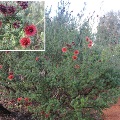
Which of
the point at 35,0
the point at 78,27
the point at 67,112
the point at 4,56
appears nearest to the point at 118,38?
the point at 78,27

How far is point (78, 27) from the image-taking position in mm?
8453

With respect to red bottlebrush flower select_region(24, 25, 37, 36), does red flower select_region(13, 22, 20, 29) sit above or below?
above

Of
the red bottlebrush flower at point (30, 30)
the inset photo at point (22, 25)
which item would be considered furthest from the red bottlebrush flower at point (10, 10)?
the red bottlebrush flower at point (30, 30)

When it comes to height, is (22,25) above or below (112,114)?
above

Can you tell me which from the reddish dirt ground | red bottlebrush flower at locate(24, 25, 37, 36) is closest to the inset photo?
red bottlebrush flower at locate(24, 25, 37, 36)

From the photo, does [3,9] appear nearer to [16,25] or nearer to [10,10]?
[10,10]

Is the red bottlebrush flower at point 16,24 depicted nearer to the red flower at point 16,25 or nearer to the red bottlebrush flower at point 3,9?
the red flower at point 16,25

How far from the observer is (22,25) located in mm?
3748

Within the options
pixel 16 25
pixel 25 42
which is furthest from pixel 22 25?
pixel 25 42

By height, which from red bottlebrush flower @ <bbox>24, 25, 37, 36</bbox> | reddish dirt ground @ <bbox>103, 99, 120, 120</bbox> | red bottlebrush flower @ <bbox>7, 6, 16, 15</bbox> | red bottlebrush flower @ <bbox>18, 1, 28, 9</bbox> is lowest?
reddish dirt ground @ <bbox>103, 99, 120, 120</bbox>

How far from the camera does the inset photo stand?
3.68 m

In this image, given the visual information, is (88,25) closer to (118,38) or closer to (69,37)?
(69,37)

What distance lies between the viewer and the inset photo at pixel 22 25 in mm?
3682

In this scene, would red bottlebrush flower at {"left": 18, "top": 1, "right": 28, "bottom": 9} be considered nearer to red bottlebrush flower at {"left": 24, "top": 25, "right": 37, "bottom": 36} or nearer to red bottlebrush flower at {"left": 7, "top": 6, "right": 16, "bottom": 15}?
red bottlebrush flower at {"left": 7, "top": 6, "right": 16, "bottom": 15}
